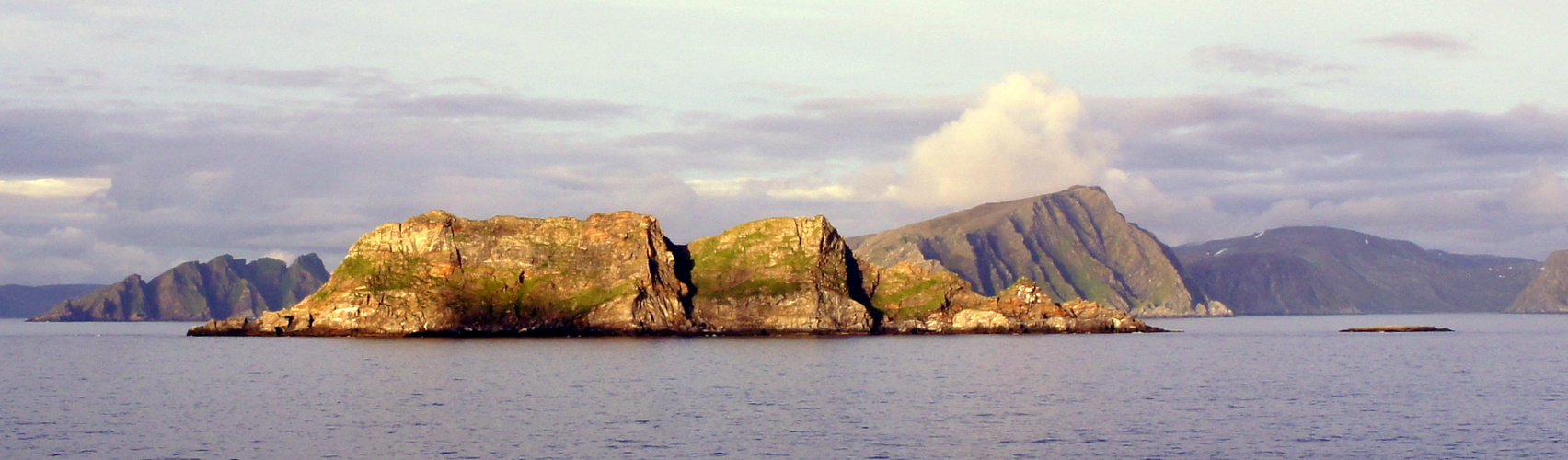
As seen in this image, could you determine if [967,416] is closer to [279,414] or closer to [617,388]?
[617,388]

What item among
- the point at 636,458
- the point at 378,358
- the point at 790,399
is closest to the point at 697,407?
the point at 790,399

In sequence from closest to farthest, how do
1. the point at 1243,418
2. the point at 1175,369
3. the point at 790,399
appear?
the point at 1243,418, the point at 790,399, the point at 1175,369

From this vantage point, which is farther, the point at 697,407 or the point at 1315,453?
the point at 697,407

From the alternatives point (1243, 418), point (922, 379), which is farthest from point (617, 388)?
point (1243, 418)

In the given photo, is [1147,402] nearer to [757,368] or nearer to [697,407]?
[697,407]

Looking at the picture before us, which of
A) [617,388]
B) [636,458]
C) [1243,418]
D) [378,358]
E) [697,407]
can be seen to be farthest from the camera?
[378,358]

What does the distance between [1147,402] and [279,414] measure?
60.1 meters

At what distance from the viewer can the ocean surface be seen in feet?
241

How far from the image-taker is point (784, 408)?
95812 mm

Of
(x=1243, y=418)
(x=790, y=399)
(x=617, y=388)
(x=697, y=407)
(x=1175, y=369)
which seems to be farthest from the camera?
(x=1175, y=369)

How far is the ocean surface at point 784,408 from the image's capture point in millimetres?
73438

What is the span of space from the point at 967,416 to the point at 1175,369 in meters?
58.2

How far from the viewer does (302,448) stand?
73062 millimetres

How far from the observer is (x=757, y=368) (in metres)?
142
